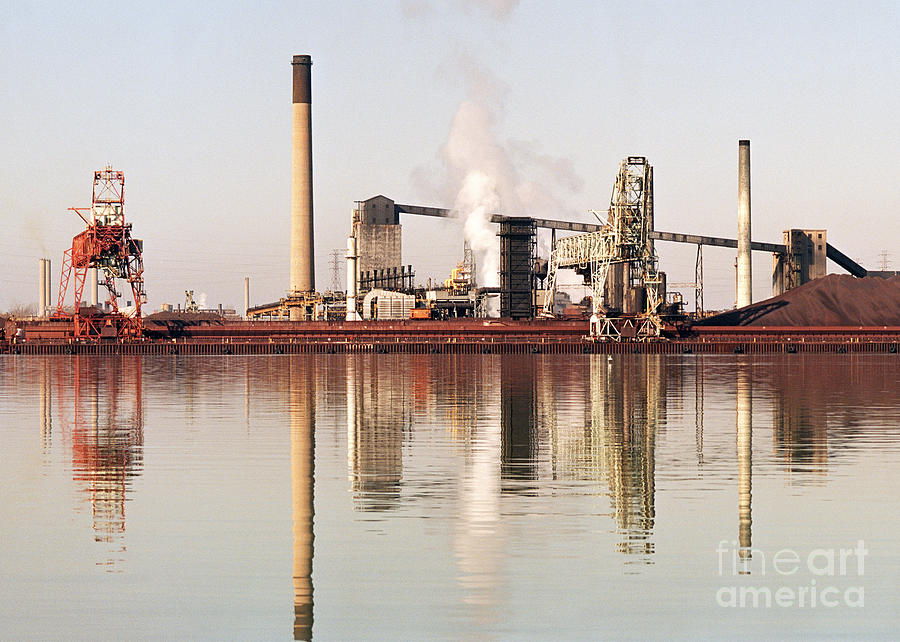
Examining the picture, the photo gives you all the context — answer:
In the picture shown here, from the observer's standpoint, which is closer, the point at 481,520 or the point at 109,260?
the point at 481,520

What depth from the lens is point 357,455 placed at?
26.5 metres

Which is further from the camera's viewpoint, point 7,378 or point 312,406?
point 7,378

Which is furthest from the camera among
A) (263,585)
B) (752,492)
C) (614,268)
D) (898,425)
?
(614,268)

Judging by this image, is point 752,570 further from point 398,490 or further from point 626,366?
point 626,366

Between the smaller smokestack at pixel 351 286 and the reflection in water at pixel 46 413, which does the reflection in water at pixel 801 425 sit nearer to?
the reflection in water at pixel 46 413

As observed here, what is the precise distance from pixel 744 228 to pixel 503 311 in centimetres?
3470

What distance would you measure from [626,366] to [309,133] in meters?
63.5

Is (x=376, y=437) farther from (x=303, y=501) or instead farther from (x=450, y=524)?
(x=450, y=524)

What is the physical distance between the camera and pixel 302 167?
128625mm

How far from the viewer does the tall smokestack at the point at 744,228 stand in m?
137

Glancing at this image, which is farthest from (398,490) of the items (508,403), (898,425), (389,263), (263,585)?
(389,263)

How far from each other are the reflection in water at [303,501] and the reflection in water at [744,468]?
5426 mm

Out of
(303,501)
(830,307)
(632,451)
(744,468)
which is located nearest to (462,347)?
(830,307)

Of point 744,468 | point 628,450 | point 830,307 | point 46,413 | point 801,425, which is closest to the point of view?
point 744,468
